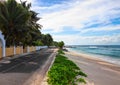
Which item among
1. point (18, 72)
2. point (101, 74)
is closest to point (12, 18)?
point (101, 74)

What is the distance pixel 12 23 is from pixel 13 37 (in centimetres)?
337

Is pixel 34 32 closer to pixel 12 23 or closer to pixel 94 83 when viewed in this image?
pixel 12 23

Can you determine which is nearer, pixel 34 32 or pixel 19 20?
pixel 19 20

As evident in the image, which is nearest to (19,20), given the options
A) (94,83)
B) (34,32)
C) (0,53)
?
(0,53)

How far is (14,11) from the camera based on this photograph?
38.4 meters

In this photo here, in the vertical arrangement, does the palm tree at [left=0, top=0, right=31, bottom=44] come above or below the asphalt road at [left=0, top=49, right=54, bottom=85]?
above

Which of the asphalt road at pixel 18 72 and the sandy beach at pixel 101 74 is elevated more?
the asphalt road at pixel 18 72

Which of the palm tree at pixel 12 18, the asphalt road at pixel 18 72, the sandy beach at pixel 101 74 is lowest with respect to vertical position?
the sandy beach at pixel 101 74

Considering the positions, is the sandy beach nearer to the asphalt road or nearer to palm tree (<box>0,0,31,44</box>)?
the asphalt road

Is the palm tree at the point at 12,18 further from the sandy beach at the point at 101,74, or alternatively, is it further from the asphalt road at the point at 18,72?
the asphalt road at the point at 18,72

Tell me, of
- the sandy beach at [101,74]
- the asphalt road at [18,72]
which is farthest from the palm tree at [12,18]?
the asphalt road at [18,72]

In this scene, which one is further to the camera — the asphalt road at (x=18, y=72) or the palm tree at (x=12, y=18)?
the palm tree at (x=12, y=18)

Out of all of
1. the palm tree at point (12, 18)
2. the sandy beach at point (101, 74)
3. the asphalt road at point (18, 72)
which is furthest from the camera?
the palm tree at point (12, 18)

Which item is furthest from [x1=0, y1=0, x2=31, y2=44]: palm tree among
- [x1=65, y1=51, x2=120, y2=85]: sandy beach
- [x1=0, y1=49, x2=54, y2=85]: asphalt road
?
[x1=0, y1=49, x2=54, y2=85]: asphalt road
